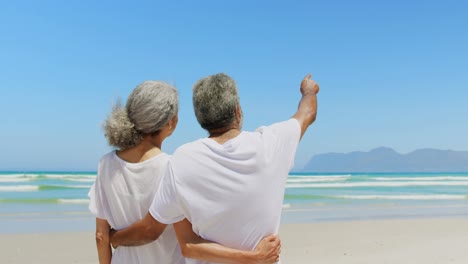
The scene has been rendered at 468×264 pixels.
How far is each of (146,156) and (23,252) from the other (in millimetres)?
6302

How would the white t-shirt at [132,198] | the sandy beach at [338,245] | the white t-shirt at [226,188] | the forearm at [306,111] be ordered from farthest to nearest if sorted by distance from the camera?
the sandy beach at [338,245]
the white t-shirt at [132,198]
the forearm at [306,111]
the white t-shirt at [226,188]

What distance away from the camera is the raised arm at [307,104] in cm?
241

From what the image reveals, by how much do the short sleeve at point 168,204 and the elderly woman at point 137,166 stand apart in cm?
29

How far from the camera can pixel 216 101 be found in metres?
2.21

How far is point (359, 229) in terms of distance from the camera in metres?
10.5

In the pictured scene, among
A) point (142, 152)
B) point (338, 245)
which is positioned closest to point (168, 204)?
point (142, 152)

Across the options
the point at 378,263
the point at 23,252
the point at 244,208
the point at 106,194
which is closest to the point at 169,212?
the point at 244,208

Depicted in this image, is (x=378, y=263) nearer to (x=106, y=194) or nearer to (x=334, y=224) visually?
(x=334, y=224)

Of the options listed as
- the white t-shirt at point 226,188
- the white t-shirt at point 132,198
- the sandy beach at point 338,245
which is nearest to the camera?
the white t-shirt at point 226,188

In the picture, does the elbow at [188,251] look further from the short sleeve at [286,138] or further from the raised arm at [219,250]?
the short sleeve at [286,138]

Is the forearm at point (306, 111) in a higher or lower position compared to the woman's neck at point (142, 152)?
higher

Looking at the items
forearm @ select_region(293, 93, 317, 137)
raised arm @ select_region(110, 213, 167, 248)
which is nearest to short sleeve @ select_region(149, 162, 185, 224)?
raised arm @ select_region(110, 213, 167, 248)

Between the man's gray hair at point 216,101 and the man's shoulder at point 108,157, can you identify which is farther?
the man's shoulder at point 108,157

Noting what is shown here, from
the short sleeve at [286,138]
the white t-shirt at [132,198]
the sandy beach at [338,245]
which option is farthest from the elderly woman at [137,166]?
the sandy beach at [338,245]
